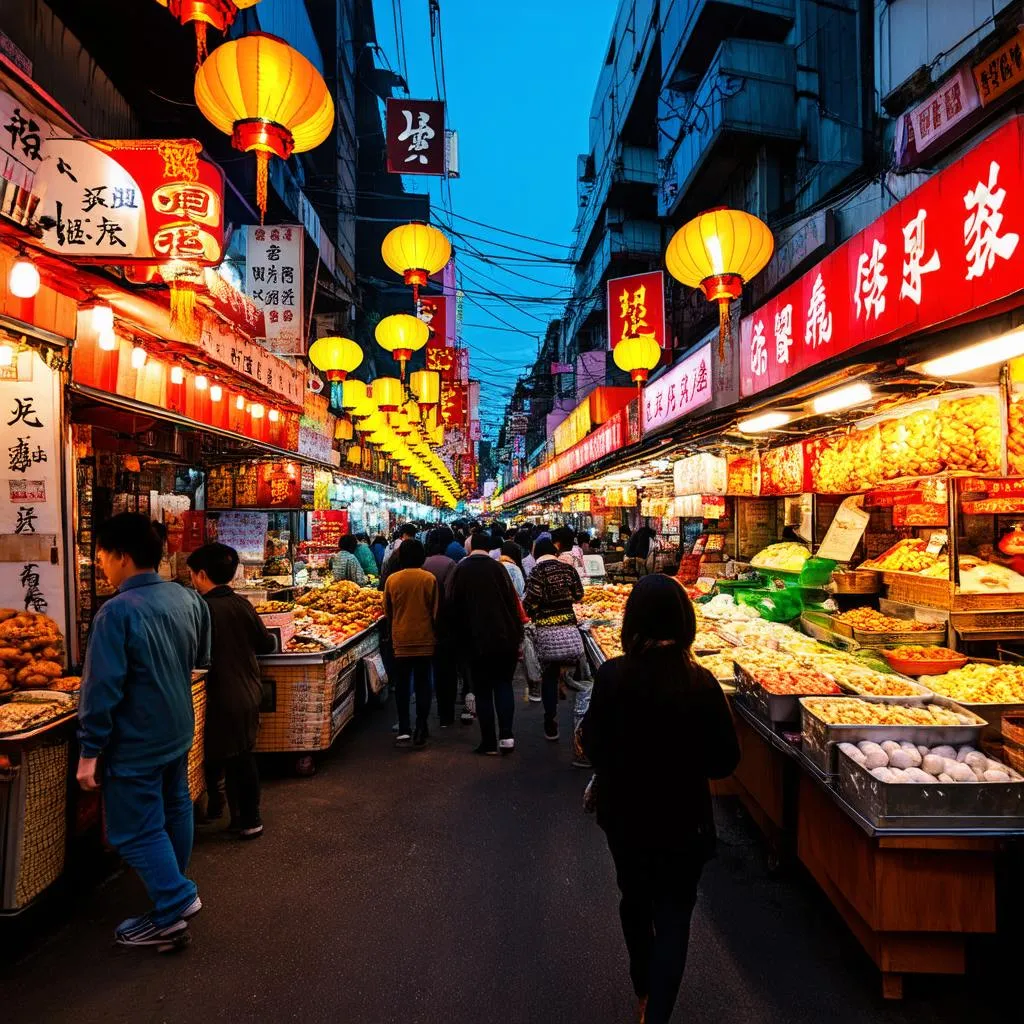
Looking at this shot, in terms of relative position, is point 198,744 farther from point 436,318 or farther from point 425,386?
point 436,318

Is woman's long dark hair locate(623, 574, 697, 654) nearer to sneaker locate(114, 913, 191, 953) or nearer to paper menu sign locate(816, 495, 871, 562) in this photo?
sneaker locate(114, 913, 191, 953)

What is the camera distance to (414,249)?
9.40m

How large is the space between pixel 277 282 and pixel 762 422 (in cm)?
840

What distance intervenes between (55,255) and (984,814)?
22.6 ft

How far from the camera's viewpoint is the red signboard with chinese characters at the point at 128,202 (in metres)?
4.70

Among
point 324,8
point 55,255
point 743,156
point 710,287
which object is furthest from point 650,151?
point 55,255

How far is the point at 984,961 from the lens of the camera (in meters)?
3.71

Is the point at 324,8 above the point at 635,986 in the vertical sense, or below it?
above

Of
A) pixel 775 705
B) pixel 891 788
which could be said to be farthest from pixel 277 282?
pixel 891 788

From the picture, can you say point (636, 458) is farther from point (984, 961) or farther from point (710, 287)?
point (984, 961)

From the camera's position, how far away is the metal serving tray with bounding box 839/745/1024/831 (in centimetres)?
339

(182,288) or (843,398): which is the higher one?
(182,288)

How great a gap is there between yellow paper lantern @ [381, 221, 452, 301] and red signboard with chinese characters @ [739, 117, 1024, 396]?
5.34 metres

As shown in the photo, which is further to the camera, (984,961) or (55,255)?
(55,255)
